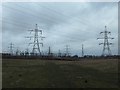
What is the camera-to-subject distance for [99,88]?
22.6 meters

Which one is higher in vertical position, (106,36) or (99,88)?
(106,36)

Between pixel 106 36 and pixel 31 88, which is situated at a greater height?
pixel 106 36

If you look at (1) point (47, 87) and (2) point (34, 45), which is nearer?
(1) point (47, 87)

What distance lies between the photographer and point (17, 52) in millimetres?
154250

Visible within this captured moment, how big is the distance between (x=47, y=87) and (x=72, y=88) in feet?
6.01

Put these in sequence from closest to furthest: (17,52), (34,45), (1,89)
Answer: (1,89) → (34,45) → (17,52)

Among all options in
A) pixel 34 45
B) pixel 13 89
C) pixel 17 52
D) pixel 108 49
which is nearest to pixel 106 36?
pixel 108 49

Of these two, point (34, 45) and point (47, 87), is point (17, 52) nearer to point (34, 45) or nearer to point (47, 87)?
point (34, 45)

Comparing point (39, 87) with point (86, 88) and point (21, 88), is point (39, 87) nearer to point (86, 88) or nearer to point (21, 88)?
point (21, 88)

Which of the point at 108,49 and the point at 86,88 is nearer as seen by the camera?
the point at 86,88

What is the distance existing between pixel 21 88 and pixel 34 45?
235 feet

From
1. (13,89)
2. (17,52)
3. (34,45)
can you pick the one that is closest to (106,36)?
(34,45)

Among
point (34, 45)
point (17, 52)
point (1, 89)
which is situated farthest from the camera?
point (17, 52)

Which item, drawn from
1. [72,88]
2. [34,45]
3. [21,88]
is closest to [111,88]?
[72,88]
